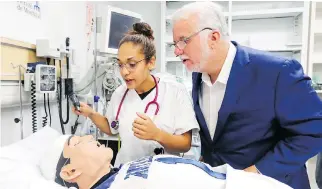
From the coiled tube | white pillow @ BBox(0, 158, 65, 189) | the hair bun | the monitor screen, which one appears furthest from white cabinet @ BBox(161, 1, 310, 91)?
white pillow @ BBox(0, 158, 65, 189)

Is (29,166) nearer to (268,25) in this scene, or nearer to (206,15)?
(206,15)

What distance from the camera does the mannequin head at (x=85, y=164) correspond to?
1.14 metres

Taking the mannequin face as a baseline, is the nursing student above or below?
above

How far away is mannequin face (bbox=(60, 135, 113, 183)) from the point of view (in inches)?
45.0

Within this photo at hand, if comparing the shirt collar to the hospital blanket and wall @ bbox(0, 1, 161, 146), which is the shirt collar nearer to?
the hospital blanket

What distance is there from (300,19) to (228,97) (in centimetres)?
220

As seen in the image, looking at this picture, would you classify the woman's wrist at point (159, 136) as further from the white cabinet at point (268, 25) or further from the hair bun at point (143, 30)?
the white cabinet at point (268, 25)

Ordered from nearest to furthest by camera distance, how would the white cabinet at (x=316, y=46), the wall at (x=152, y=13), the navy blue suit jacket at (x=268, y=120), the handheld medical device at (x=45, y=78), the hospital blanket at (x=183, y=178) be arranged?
1. the hospital blanket at (x=183, y=178)
2. the navy blue suit jacket at (x=268, y=120)
3. the handheld medical device at (x=45, y=78)
4. the white cabinet at (x=316, y=46)
5. the wall at (x=152, y=13)

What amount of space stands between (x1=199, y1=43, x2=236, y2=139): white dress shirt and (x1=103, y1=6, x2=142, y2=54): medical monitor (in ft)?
3.76

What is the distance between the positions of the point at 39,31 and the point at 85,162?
110 cm

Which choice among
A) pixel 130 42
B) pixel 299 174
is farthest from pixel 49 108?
pixel 299 174

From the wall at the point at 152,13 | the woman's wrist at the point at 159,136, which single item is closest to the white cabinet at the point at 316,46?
the wall at the point at 152,13

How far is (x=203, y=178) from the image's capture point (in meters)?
0.88

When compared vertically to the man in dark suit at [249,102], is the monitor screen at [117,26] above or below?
above
